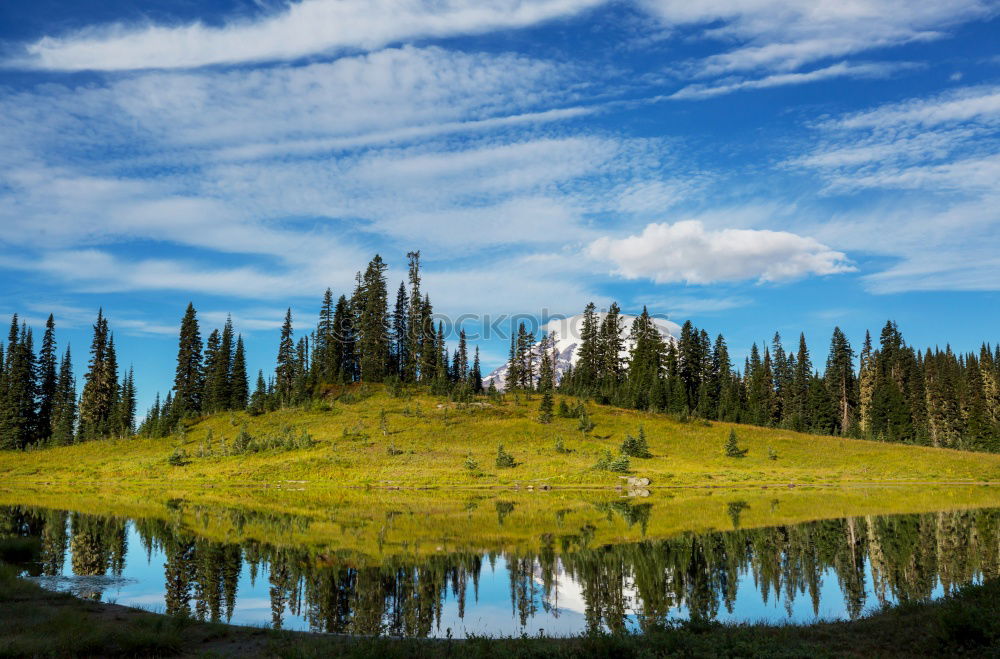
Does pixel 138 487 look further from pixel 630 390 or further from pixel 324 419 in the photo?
pixel 630 390

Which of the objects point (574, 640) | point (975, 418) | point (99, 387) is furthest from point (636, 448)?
point (99, 387)

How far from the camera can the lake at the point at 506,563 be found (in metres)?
16.5

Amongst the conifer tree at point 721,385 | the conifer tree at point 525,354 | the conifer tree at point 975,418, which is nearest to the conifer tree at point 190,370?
the conifer tree at point 525,354

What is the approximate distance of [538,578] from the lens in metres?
20.3

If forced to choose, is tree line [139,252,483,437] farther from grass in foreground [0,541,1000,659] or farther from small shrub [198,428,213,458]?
grass in foreground [0,541,1000,659]

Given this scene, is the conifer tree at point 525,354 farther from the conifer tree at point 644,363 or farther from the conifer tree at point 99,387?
the conifer tree at point 99,387

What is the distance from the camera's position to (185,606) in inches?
675

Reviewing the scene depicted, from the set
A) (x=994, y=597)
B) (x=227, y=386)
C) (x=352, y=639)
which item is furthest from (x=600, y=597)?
(x=227, y=386)

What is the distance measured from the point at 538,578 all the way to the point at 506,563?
227 centimetres

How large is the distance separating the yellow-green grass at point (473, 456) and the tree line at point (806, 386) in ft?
61.4

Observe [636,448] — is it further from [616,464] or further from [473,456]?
[473,456]

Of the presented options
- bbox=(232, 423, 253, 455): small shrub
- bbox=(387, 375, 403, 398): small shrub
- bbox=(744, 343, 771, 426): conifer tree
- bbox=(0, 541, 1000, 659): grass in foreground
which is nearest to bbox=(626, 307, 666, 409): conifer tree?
bbox=(744, 343, 771, 426): conifer tree

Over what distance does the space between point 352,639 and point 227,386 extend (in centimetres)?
9306

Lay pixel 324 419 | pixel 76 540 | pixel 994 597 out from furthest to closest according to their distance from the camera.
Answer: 1. pixel 324 419
2. pixel 76 540
3. pixel 994 597
